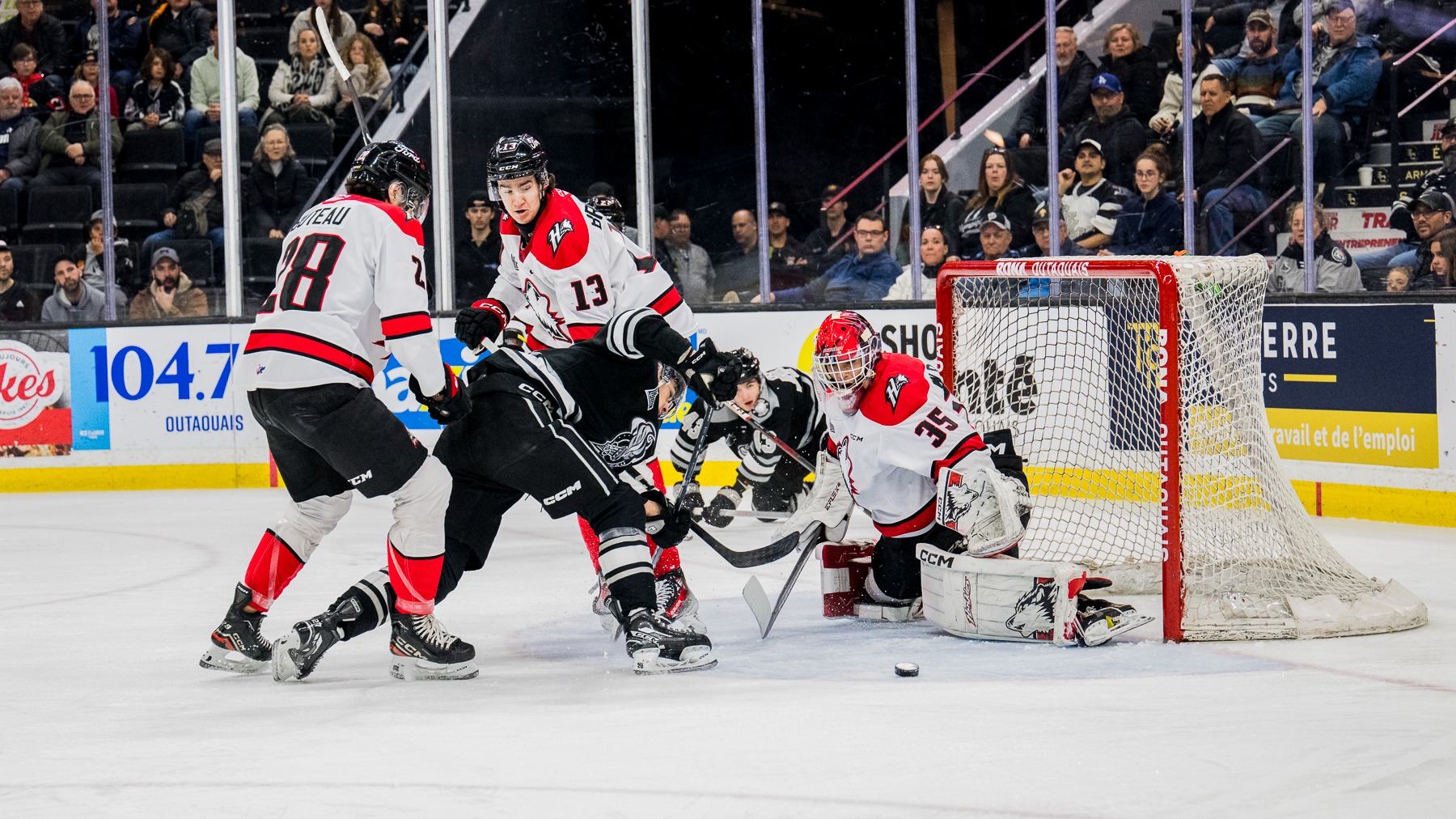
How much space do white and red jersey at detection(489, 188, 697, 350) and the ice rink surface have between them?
811 millimetres

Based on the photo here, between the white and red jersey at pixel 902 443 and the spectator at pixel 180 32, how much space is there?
18.4ft

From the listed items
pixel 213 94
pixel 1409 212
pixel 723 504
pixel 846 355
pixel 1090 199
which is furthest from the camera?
pixel 213 94

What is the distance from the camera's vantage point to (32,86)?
8680mm

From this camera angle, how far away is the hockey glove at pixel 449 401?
3.37 metres

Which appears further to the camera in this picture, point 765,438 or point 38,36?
point 38,36

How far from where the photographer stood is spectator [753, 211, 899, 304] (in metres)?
7.58

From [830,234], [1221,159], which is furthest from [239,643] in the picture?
[830,234]

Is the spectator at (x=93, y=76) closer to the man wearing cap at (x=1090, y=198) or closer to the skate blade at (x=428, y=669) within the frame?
the man wearing cap at (x=1090, y=198)

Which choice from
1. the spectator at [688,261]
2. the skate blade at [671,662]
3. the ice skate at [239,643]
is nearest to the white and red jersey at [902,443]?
the skate blade at [671,662]

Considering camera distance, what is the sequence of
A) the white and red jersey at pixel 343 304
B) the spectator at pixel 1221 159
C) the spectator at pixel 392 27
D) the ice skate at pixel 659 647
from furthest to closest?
the spectator at pixel 392 27 < the spectator at pixel 1221 159 < the ice skate at pixel 659 647 < the white and red jersey at pixel 343 304

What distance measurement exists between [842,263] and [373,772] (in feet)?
17.6

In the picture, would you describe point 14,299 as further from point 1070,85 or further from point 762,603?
point 762,603

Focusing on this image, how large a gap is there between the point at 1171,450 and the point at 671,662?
4.12ft

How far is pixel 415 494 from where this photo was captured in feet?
11.1
